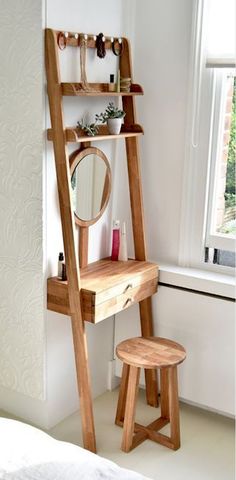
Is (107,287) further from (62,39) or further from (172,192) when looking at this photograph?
(62,39)

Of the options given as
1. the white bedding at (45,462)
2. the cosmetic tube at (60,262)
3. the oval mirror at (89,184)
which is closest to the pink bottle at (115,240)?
the oval mirror at (89,184)

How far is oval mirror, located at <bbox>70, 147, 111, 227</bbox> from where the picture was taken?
2709mm

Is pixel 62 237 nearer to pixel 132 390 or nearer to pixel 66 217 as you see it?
pixel 66 217

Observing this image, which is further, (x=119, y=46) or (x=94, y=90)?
(x=119, y=46)

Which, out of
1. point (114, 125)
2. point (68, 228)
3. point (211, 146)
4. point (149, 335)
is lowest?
point (149, 335)

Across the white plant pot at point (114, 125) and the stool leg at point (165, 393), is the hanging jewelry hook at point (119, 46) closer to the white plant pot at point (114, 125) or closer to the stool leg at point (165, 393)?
the white plant pot at point (114, 125)

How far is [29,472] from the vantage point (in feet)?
4.96

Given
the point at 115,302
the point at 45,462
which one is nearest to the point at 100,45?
the point at 115,302

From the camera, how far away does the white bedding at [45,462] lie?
4.93 ft

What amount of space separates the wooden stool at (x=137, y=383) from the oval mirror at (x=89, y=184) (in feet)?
1.99

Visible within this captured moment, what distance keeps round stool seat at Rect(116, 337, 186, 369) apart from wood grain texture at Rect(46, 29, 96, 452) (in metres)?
0.20

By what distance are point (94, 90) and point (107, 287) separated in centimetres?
81

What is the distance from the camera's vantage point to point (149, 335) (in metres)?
3.06

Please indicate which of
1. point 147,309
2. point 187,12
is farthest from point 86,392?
point 187,12
